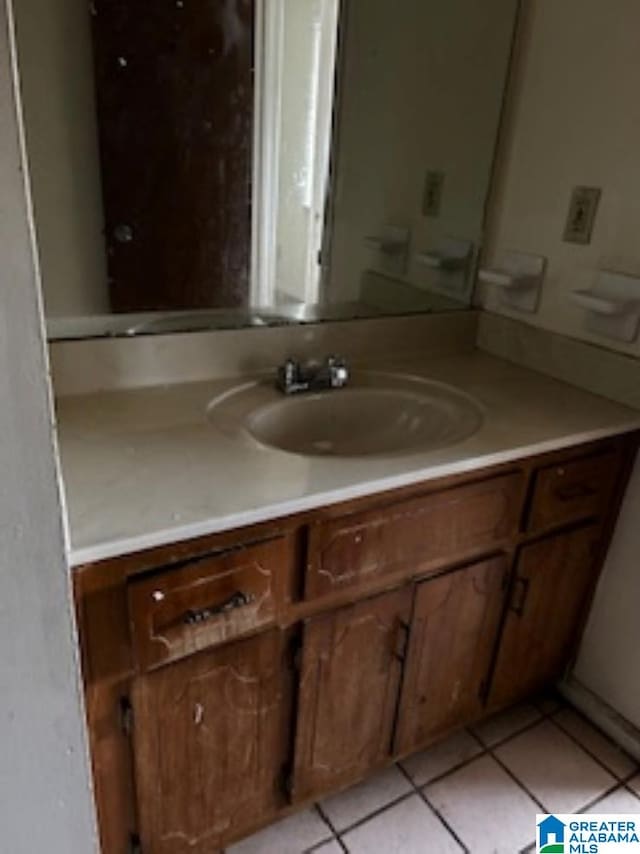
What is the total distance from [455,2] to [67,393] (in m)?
1.23

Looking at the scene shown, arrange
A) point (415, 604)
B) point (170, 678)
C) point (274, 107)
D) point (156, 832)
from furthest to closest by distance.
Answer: point (274, 107)
point (415, 604)
point (156, 832)
point (170, 678)

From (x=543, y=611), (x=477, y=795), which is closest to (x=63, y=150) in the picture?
(x=543, y=611)

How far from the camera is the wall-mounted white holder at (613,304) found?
1.29 meters

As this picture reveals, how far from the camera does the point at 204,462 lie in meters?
0.97

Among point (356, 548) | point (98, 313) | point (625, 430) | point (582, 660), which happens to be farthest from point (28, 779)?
point (582, 660)

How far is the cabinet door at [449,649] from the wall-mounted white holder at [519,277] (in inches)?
25.7

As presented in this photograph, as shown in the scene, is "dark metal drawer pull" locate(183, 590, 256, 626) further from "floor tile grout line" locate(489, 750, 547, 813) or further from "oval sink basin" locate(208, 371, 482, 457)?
"floor tile grout line" locate(489, 750, 547, 813)

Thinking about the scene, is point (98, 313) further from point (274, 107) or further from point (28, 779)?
point (28, 779)

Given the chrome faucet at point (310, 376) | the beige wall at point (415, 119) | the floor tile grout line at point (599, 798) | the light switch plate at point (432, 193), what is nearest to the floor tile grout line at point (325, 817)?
the floor tile grout line at point (599, 798)

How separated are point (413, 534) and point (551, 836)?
Answer: 77 centimetres

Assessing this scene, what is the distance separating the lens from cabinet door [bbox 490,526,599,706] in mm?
1301

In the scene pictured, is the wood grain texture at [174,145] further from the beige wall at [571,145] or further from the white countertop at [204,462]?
the beige wall at [571,145]

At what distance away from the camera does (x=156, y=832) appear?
102cm

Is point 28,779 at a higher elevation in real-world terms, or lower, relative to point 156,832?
higher
